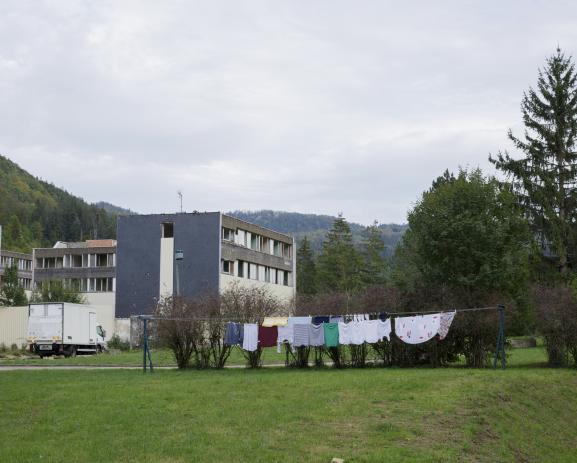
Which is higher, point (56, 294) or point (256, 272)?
point (256, 272)

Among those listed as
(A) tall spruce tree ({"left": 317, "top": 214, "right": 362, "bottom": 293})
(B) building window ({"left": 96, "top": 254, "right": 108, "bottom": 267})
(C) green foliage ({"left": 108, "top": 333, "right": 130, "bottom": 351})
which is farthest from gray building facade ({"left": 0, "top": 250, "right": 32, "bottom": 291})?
(C) green foliage ({"left": 108, "top": 333, "right": 130, "bottom": 351})

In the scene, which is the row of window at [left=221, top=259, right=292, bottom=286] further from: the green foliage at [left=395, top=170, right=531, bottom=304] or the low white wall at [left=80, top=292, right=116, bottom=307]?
the green foliage at [left=395, top=170, right=531, bottom=304]

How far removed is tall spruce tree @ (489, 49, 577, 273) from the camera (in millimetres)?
42438

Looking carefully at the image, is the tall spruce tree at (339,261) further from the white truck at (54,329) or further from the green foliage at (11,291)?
the white truck at (54,329)

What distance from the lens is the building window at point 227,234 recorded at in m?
65.0

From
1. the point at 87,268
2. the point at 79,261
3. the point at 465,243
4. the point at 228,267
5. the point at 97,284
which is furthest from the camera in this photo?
the point at 79,261

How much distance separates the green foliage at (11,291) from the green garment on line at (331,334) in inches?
1830

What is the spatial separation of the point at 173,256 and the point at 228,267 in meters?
4.89

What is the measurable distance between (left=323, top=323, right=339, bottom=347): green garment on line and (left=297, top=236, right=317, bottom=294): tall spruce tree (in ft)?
254

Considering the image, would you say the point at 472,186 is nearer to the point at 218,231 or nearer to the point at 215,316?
the point at 215,316

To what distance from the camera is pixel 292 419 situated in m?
13.5

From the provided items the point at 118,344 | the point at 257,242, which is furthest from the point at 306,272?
the point at 118,344

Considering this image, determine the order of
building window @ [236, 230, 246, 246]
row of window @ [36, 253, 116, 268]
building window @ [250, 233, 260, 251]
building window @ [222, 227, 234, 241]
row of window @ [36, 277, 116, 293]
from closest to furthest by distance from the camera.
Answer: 1. building window @ [222, 227, 234, 241]
2. building window @ [236, 230, 246, 246]
3. building window @ [250, 233, 260, 251]
4. row of window @ [36, 277, 116, 293]
5. row of window @ [36, 253, 116, 268]

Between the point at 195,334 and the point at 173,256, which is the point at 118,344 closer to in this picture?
the point at 173,256
